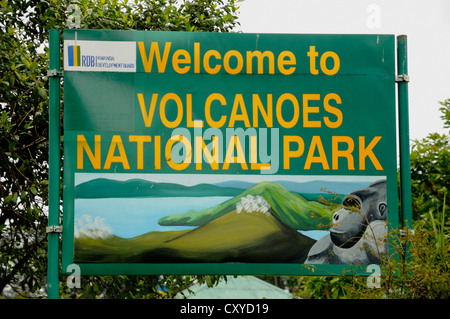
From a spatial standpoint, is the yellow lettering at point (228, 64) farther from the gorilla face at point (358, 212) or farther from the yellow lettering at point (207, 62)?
the gorilla face at point (358, 212)

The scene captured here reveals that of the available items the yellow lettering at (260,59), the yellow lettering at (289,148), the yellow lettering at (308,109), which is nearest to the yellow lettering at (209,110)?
the yellow lettering at (260,59)

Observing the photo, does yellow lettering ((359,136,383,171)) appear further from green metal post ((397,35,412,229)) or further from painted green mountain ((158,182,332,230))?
painted green mountain ((158,182,332,230))

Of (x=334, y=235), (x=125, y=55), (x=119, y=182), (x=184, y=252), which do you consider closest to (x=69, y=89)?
(x=125, y=55)

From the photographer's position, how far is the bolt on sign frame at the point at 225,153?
5.67 meters

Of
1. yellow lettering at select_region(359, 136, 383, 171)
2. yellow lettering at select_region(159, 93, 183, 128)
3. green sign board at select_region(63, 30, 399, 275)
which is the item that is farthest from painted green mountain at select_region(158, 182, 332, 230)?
yellow lettering at select_region(159, 93, 183, 128)

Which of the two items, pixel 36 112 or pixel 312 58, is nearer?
pixel 312 58

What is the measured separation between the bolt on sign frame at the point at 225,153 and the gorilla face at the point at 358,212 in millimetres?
11

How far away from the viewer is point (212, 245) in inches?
223

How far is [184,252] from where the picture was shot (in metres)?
5.64

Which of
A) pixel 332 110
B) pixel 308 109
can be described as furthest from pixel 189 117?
pixel 332 110

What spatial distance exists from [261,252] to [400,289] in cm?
132

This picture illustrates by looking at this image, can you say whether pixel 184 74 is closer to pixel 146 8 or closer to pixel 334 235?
pixel 334 235

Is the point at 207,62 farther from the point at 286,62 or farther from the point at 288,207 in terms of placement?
the point at 288,207

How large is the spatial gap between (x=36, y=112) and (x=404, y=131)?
446cm
